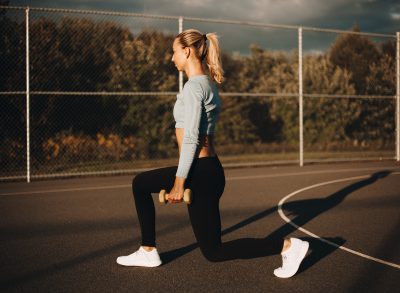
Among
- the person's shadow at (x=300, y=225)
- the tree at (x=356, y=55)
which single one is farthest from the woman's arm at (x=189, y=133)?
the tree at (x=356, y=55)

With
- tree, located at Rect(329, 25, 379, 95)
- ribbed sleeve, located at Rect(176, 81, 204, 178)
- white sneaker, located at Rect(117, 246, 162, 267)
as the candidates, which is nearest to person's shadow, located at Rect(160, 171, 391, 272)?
white sneaker, located at Rect(117, 246, 162, 267)

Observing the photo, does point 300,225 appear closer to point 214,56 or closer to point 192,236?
point 192,236

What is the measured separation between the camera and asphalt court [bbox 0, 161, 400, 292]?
4.13 m

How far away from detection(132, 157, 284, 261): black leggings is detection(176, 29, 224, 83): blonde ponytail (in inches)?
28.7

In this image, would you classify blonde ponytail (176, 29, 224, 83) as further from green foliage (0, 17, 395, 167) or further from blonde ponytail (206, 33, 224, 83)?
green foliage (0, 17, 395, 167)

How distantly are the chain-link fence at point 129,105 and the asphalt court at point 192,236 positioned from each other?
3580mm

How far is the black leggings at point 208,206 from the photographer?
3602 mm

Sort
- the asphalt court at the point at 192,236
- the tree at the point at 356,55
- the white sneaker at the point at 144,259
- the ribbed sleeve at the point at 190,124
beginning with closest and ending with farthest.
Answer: the ribbed sleeve at the point at 190,124, the asphalt court at the point at 192,236, the white sneaker at the point at 144,259, the tree at the point at 356,55

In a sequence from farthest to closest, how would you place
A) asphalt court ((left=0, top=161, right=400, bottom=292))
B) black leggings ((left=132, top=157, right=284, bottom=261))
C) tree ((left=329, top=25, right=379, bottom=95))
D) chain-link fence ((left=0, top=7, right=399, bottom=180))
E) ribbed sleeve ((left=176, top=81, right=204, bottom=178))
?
1. tree ((left=329, top=25, right=379, bottom=95))
2. chain-link fence ((left=0, top=7, right=399, bottom=180))
3. asphalt court ((left=0, top=161, right=400, bottom=292))
4. black leggings ((left=132, top=157, right=284, bottom=261))
5. ribbed sleeve ((left=176, top=81, right=204, bottom=178))

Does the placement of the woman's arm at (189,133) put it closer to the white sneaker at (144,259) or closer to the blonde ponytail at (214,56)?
the blonde ponytail at (214,56)

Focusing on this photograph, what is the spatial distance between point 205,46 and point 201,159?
2.91ft

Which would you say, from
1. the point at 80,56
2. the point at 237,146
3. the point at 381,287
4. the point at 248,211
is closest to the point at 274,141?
the point at 237,146

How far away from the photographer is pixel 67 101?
56.6 ft

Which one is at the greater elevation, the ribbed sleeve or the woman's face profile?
the woman's face profile
